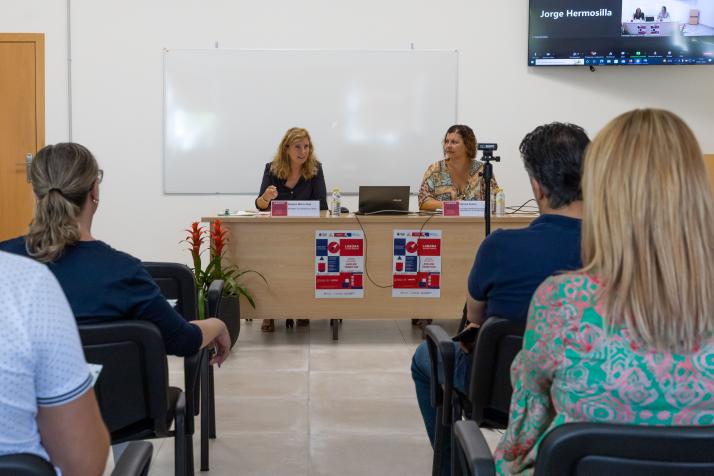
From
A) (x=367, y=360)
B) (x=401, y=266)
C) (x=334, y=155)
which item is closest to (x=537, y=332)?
(x=367, y=360)

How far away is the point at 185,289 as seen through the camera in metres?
2.43

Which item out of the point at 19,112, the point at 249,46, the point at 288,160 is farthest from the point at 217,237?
the point at 19,112

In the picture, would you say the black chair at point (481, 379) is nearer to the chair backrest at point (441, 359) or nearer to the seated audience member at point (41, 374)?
the chair backrest at point (441, 359)

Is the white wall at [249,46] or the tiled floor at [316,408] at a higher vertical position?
the white wall at [249,46]

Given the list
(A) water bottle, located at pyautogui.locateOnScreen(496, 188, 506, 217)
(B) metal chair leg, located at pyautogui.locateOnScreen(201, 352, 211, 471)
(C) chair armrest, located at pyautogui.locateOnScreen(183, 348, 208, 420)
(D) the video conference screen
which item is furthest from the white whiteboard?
(C) chair armrest, located at pyautogui.locateOnScreen(183, 348, 208, 420)

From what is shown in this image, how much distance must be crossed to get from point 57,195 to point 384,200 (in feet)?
10.2

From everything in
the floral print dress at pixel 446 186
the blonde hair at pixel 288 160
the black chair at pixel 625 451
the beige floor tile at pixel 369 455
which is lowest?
the beige floor tile at pixel 369 455

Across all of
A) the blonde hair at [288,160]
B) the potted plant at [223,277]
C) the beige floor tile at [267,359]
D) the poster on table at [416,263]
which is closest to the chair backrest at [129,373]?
the beige floor tile at [267,359]

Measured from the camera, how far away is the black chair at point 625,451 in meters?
0.99

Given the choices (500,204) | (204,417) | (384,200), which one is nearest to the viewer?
(204,417)

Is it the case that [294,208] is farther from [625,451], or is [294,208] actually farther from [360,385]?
[625,451]

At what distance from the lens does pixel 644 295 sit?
109 cm

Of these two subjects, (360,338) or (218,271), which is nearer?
(218,271)

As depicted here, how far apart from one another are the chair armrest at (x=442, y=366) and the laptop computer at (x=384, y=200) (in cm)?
249
